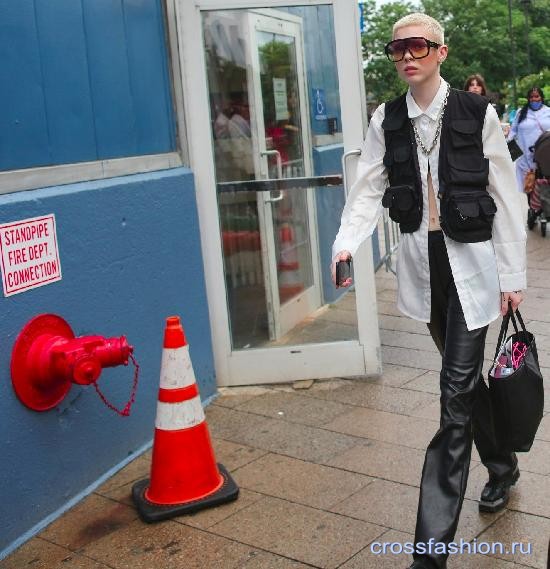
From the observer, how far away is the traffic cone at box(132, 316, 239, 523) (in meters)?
4.05

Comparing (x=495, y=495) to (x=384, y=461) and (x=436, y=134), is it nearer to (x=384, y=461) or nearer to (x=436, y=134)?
(x=384, y=461)

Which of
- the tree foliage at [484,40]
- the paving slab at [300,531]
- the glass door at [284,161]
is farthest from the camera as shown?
the tree foliage at [484,40]

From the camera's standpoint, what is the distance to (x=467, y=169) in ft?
11.0

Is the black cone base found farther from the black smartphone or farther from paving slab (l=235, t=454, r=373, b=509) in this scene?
the black smartphone

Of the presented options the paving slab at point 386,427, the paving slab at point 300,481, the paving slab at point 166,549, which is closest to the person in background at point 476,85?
the paving slab at point 386,427

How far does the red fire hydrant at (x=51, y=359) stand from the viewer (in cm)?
384

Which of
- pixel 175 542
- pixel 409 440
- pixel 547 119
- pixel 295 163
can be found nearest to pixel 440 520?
pixel 175 542

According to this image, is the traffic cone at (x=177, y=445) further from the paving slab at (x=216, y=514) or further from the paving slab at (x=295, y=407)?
the paving slab at (x=295, y=407)

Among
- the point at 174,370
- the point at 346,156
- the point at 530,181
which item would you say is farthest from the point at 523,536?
the point at 530,181

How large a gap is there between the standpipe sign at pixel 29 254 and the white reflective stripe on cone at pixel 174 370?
60cm

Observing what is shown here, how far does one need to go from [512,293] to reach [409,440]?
57.7 inches

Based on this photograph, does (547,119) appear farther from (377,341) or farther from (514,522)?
(514,522)

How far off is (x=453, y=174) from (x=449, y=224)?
0.60 ft

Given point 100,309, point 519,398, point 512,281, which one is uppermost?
point 512,281
